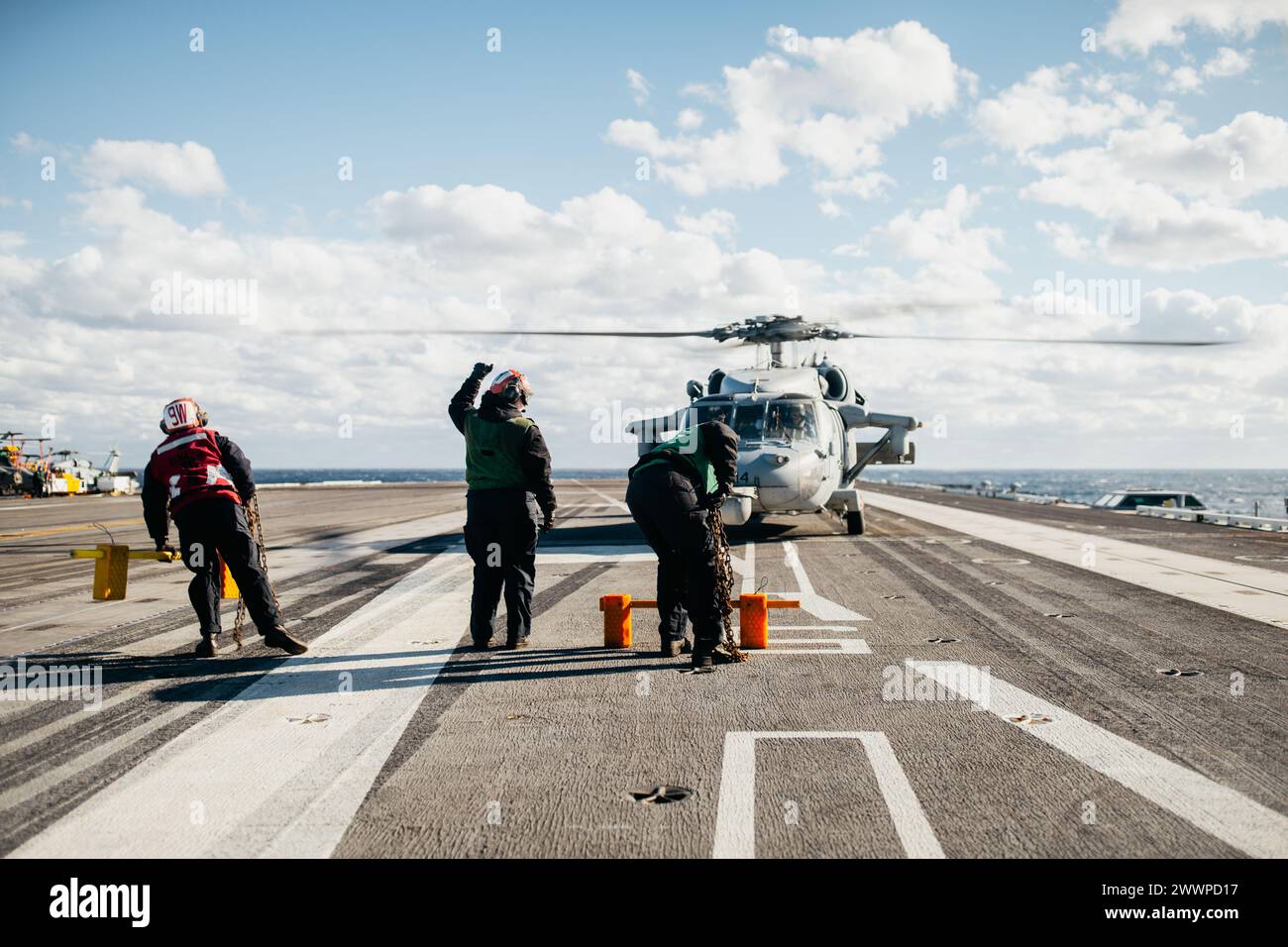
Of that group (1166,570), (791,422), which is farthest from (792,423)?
(1166,570)

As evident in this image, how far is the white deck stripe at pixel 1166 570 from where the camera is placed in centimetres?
1033

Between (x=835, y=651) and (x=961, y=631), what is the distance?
163cm

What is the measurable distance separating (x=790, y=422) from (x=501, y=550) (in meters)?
10.8

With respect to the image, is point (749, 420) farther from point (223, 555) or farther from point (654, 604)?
point (223, 555)

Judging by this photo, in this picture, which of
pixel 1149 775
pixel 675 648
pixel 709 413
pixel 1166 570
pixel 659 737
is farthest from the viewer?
pixel 709 413

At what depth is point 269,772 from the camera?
4477mm

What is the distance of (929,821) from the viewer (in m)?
3.80

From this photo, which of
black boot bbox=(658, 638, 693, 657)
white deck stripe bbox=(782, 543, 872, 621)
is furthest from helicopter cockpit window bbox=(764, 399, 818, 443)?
black boot bbox=(658, 638, 693, 657)

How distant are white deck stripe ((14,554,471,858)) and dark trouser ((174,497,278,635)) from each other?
564 millimetres

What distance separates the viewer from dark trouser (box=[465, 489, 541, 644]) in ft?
24.9

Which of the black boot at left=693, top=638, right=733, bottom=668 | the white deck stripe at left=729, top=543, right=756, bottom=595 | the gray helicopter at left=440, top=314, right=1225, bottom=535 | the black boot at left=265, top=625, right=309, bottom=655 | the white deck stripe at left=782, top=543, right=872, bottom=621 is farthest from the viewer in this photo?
the gray helicopter at left=440, top=314, right=1225, bottom=535

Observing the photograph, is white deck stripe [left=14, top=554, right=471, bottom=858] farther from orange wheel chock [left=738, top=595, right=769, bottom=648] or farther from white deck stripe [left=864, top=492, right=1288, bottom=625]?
white deck stripe [left=864, top=492, right=1288, bottom=625]
